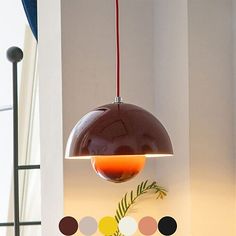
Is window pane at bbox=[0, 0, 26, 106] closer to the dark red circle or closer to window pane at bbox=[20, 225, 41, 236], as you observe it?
window pane at bbox=[20, 225, 41, 236]

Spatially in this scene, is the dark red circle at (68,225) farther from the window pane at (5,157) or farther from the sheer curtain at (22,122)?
the window pane at (5,157)

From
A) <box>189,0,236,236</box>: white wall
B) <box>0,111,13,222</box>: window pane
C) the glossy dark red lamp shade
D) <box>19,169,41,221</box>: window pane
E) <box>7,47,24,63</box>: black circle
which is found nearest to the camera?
the glossy dark red lamp shade

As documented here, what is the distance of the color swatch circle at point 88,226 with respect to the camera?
256cm

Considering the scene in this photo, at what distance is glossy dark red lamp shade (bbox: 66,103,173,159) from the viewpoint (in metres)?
1.77

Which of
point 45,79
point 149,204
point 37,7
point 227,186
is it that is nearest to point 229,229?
point 227,186

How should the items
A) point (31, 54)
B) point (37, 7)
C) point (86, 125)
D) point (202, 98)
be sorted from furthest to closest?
point (31, 54), point (37, 7), point (202, 98), point (86, 125)

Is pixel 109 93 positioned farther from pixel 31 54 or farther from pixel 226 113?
pixel 31 54

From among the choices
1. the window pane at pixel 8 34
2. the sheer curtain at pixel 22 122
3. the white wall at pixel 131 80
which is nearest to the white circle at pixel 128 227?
the white wall at pixel 131 80

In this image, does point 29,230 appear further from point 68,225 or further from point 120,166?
point 120,166

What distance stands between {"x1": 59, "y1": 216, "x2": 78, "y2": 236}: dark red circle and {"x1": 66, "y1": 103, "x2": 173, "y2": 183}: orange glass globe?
0.63 metres

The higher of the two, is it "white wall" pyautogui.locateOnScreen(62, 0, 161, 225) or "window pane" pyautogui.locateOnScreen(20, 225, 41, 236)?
"white wall" pyautogui.locateOnScreen(62, 0, 161, 225)

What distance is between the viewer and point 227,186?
111 inches

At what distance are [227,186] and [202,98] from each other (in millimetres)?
469

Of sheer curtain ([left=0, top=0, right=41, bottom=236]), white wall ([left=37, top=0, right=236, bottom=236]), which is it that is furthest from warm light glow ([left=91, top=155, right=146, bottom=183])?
sheer curtain ([left=0, top=0, right=41, bottom=236])
